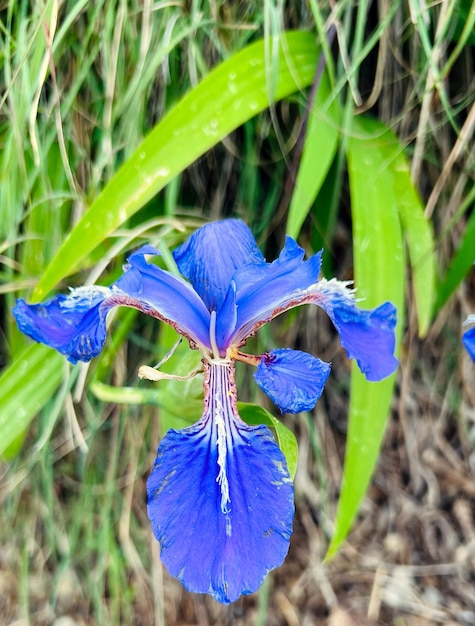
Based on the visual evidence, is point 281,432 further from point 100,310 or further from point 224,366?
point 100,310

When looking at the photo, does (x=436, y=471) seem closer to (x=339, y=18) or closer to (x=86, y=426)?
(x=86, y=426)

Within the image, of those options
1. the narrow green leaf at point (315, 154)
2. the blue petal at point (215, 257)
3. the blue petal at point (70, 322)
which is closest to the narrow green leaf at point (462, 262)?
the narrow green leaf at point (315, 154)

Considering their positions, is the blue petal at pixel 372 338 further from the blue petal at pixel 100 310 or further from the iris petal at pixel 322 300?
the blue petal at pixel 100 310

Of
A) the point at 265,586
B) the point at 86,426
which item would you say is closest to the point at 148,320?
the point at 86,426

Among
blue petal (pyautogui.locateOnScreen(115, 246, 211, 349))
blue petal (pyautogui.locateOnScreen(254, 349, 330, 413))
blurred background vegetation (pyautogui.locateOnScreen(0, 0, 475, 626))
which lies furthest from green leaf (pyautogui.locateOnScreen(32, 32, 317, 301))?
blue petal (pyautogui.locateOnScreen(254, 349, 330, 413))

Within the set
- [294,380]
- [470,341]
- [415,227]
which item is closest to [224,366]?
[294,380]

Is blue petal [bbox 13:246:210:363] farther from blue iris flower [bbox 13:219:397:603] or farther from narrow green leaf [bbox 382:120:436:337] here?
narrow green leaf [bbox 382:120:436:337]
